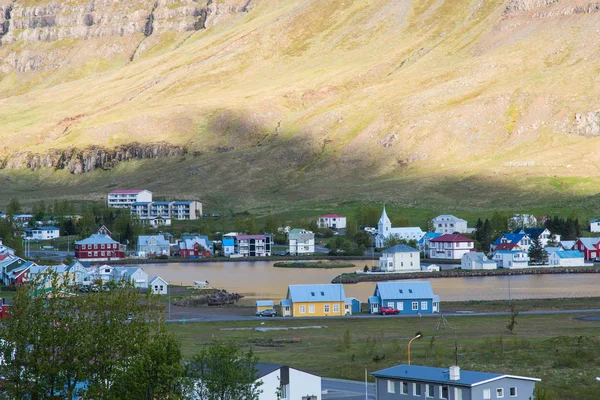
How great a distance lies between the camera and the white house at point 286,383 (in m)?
40.4

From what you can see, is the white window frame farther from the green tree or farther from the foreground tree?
the foreground tree

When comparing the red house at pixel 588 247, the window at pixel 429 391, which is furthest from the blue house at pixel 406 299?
the red house at pixel 588 247

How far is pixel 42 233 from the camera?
505 ft

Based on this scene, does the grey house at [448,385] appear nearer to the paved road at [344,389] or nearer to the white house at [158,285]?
the paved road at [344,389]

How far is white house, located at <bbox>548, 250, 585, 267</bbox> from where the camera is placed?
11856cm

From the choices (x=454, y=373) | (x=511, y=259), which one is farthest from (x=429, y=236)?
(x=454, y=373)

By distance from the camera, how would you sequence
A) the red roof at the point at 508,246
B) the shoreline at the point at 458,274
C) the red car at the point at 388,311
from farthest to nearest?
the red roof at the point at 508,246 < the shoreline at the point at 458,274 < the red car at the point at 388,311

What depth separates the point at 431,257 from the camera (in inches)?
5187

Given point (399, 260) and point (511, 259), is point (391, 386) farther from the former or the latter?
point (511, 259)

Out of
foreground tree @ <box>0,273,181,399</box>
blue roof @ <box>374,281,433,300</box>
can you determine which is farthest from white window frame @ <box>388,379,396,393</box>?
blue roof @ <box>374,281,433,300</box>

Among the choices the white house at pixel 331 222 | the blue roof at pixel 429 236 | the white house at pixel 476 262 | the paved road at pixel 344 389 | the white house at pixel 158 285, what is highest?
the white house at pixel 331 222

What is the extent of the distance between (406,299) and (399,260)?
116 ft

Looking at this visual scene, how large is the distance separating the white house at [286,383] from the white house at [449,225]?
10572 centimetres

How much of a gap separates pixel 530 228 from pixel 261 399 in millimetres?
98444
